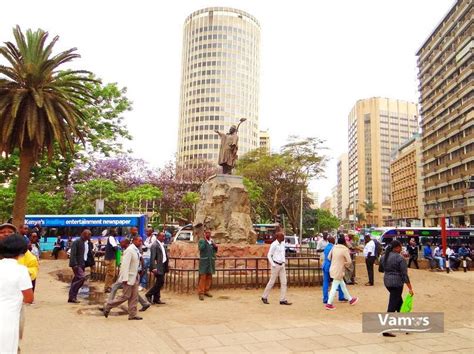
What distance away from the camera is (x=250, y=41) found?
11081 centimetres

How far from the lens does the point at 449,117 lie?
201 feet

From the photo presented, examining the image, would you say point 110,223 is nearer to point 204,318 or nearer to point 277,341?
point 204,318

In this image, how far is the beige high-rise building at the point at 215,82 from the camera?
338ft

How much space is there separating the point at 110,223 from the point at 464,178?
167ft

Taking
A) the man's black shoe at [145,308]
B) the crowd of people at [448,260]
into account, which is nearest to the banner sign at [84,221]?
the crowd of people at [448,260]

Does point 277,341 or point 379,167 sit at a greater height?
point 379,167

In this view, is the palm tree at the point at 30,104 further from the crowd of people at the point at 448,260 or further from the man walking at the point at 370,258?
the crowd of people at the point at 448,260

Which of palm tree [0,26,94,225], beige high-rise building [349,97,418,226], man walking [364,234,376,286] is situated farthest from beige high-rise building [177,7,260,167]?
man walking [364,234,376,286]

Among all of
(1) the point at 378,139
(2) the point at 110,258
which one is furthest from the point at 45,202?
(1) the point at 378,139

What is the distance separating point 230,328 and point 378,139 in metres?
131

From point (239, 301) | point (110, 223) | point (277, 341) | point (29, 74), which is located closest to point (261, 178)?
point (110, 223)

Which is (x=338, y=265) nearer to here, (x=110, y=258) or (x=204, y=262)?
(x=204, y=262)

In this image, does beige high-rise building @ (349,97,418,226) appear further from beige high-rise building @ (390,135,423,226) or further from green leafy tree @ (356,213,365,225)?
beige high-rise building @ (390,135,423,226)

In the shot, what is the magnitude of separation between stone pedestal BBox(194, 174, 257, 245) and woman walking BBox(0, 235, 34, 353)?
10533 millimetres
